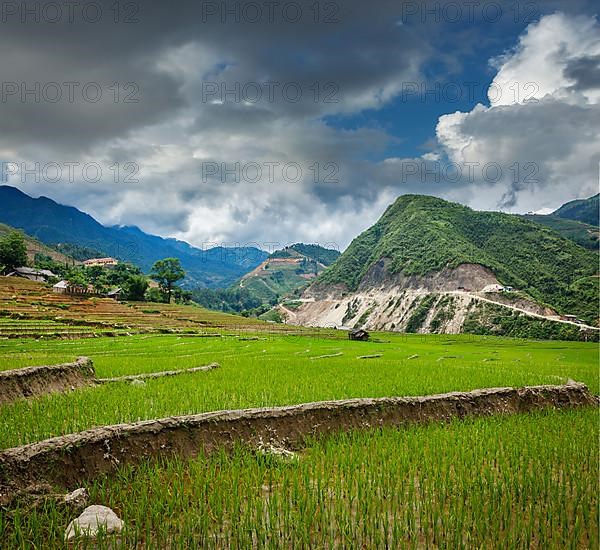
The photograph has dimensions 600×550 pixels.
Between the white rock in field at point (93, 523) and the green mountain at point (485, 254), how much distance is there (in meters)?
89.9

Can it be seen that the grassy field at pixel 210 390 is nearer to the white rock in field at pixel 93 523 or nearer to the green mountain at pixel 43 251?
the white rock in field at pixel 93 523

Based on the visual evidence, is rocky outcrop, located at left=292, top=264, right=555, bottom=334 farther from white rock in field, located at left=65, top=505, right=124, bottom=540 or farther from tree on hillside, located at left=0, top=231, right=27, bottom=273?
white rock in field, located at left=65, top=505, right=124, bottom=540

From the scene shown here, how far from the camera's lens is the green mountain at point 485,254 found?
3710 inches

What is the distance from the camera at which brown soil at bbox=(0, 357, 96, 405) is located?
9.34m

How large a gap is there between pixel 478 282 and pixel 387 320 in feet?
74.2

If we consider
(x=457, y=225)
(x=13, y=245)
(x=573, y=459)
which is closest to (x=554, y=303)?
(x=457, y=225)

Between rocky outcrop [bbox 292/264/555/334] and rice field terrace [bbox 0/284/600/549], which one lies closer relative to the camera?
rice field terrace [bbox 0/284/600/549]

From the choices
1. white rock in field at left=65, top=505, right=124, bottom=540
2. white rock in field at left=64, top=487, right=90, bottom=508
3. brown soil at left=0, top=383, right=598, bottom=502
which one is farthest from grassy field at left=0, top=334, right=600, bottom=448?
white rock in field at left=65, top=505, right=124, bottom=540

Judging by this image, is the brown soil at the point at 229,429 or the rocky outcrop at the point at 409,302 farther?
the rocky outcrop at the point at 409,302

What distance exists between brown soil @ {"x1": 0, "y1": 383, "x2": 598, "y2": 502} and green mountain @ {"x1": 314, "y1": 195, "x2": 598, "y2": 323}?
3241 inches

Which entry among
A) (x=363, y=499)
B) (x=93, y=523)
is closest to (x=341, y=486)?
(x=363, y=499)

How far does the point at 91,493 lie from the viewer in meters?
4.62

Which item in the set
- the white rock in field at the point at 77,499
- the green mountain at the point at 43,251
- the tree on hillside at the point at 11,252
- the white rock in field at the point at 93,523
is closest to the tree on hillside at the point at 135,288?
the tree on hillside at the point at 11,252

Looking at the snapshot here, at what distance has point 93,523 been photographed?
3.77 meters
